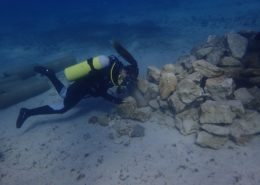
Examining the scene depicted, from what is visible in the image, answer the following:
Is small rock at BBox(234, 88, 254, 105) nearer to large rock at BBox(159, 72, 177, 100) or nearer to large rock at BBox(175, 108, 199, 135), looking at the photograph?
large rock at BBox(175, 108, 199, 135)

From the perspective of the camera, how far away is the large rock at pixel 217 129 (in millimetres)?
6438

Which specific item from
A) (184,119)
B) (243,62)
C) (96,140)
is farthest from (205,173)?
(243,62)

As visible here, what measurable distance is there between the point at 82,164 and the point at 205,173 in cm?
287

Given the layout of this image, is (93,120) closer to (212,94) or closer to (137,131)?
(137,131)

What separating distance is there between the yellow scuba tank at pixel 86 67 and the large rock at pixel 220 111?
273cm

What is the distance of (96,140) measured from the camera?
7.50 metres

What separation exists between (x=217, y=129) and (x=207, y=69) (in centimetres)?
193

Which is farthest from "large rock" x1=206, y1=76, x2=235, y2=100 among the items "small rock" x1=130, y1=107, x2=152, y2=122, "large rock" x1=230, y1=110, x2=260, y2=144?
"small rock" x1=130, y1=107, x2=152, y2=122

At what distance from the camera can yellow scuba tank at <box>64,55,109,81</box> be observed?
280 inches

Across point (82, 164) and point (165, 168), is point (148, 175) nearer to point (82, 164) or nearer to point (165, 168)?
point (165, 168)

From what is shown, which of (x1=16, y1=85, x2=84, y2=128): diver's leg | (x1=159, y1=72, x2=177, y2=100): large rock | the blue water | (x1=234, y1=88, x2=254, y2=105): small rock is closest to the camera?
(x1=234, y1=88, x2=254, y2=105): small rock

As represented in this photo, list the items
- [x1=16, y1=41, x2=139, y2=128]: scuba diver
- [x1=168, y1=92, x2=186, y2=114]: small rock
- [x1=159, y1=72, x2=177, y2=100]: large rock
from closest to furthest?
[x1=16, y1=41, x2=139, y2=128]: scuba diver, [x1=168, y1=92, x2=186, y2=114]: small rock, [x1=159, y1=72, x2=177, y2=100]: large rock

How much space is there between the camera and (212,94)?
7328mm

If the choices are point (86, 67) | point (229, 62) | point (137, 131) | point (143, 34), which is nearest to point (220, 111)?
point (229, 62)
